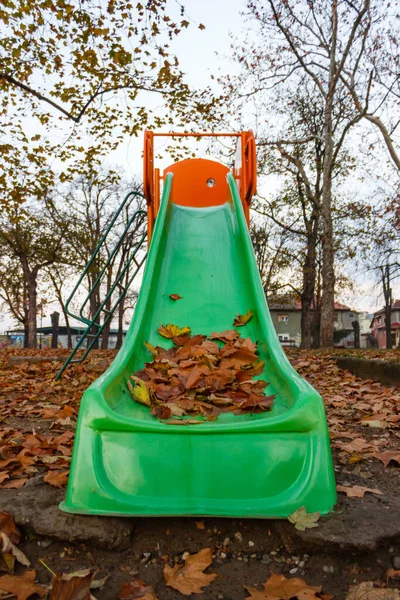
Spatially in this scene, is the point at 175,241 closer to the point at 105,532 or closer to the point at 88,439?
the point at 88,439

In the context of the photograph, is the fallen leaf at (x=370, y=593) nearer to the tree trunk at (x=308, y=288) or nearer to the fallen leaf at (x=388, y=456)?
the fallen leaf at (x=388, y=456)

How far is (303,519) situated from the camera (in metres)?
1.61

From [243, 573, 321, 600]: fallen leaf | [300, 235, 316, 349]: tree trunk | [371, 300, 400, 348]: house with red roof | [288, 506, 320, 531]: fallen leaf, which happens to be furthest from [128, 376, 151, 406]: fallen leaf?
[371, 300, 400, 348]: house with red roof

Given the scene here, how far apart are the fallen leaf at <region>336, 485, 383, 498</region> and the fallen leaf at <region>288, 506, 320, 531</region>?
329mm

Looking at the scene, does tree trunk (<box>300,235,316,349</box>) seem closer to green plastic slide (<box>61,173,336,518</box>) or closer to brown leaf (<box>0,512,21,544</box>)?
green plastic slide (<box>61,173,336,518</box>)

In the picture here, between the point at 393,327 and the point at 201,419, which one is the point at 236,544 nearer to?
the point at 201,419

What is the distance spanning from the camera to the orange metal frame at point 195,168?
17.3ft

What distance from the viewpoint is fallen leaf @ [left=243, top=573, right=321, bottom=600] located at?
1350 millimetres

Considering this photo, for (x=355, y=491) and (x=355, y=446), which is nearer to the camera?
(x=355, y=491)

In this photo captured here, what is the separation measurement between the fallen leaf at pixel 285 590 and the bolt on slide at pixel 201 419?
0.24 m

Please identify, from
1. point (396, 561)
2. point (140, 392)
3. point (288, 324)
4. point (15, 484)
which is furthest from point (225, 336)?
point (288, 324)

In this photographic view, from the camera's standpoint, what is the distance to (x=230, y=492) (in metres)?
1.70

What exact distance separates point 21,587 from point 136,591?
1.12ft

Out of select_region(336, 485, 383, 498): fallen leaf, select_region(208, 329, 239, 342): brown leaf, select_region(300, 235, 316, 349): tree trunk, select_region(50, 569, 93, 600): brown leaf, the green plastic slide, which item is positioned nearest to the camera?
select_region(50, 569, 93, 600): brown leaf
